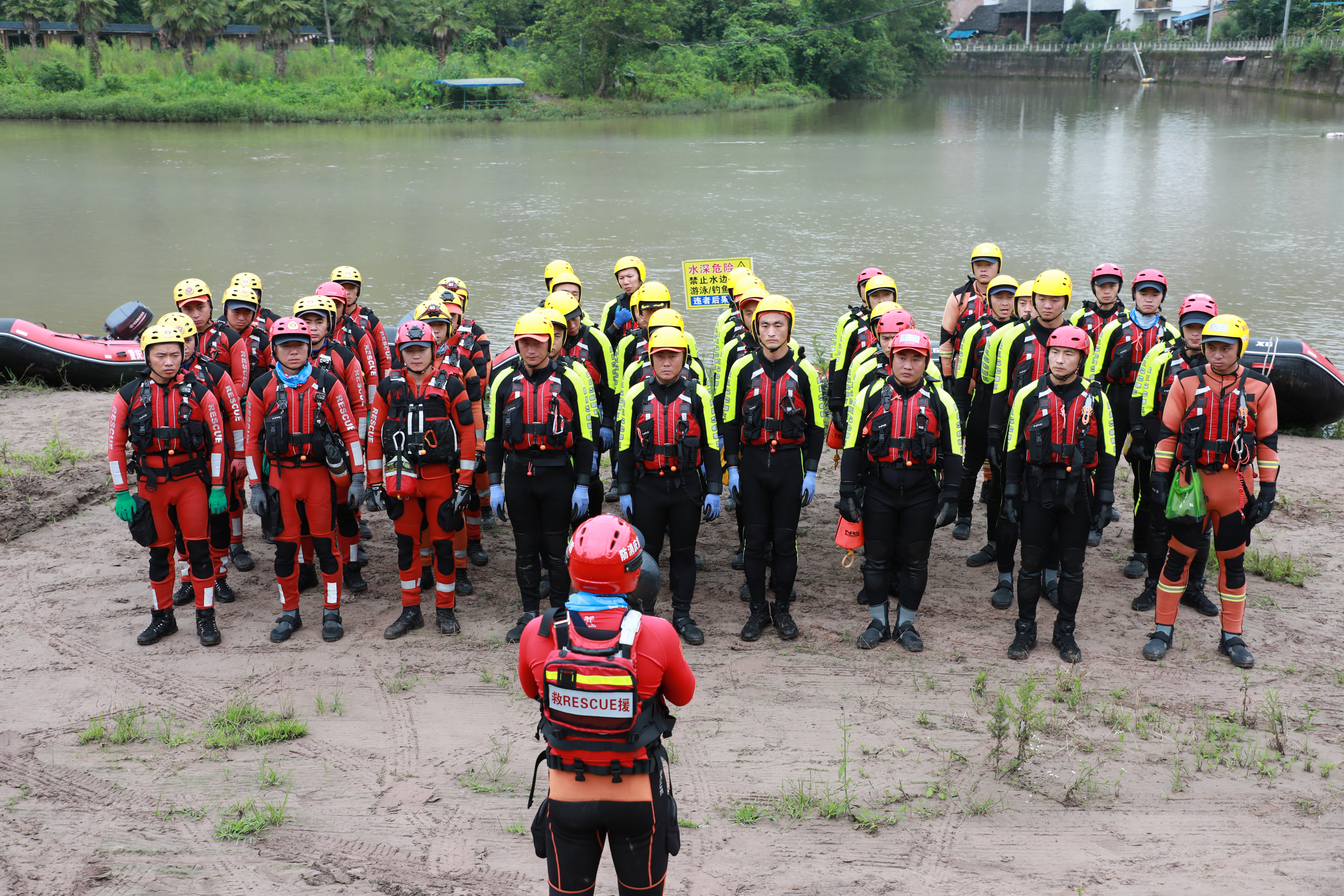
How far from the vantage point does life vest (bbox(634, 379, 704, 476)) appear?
6395 mm

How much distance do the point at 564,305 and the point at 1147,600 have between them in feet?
16.3

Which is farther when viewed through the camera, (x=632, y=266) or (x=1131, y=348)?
(x=632, y=266)

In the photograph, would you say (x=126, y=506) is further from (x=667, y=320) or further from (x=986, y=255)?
(x=986, y=255)

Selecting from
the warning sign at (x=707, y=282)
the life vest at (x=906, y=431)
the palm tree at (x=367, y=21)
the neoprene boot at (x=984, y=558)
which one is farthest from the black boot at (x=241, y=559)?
the palm tree at (x=367, y=21)

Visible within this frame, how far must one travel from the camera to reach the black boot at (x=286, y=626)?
22.4 feet

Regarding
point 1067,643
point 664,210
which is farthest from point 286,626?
point 664,210

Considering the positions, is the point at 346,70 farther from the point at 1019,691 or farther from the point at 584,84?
the point at 1019,691

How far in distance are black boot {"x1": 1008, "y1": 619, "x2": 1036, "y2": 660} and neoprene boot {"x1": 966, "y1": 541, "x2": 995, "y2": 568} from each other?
4.95ft

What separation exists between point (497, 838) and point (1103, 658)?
4.06 meters

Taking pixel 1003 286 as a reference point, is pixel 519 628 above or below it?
below

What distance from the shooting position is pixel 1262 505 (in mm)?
6191

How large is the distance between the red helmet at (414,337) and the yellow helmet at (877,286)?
3752 millimetres

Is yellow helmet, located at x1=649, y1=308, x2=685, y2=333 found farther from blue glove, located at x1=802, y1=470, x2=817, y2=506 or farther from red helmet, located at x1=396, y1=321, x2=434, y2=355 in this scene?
red helmet, located at x1=396, y1=321, x2=434, y2=355

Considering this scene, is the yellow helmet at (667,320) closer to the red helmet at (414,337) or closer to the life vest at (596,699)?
the red helmet at (414,337)
